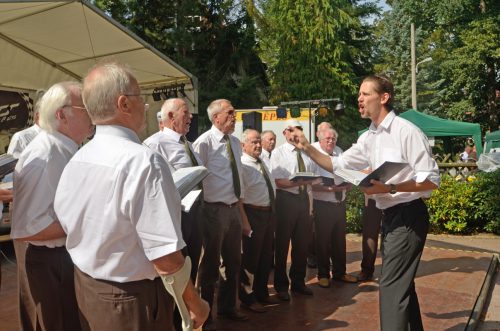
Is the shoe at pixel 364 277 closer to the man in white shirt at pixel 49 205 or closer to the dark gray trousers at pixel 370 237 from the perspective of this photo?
the dark gray trousers at pixel 370 237

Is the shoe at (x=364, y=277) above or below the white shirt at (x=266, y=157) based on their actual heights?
below

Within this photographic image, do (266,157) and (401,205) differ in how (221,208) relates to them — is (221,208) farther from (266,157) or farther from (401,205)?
(266,157)

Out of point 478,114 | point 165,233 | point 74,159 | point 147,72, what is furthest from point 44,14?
point 478,114

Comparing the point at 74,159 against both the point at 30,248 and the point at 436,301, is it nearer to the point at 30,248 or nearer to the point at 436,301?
the point at 30,248

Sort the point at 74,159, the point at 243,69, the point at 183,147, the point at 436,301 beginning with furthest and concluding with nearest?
the point at 243,69 → the point at 436,301 → the point at 183,147 → the point at 74,159

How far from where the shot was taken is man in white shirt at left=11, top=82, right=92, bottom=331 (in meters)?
2.47

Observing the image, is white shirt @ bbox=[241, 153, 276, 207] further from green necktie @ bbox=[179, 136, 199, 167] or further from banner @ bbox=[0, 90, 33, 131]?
banner @ bbox=[0, 90, 33, 131]

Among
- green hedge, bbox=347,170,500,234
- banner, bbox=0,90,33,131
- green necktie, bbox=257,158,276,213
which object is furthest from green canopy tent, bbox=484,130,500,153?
banner, bbox=0,90,33,131

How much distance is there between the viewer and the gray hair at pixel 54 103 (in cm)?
254

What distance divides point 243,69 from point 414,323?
1721 centimetres

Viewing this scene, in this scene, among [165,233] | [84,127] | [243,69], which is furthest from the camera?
[243,69]

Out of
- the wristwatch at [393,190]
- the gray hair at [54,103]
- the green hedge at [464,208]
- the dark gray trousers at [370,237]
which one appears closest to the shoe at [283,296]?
the dark gray trousers at [370,237]

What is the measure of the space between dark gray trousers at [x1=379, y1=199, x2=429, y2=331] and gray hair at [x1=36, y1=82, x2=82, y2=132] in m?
2.26

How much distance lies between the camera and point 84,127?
2635 mm
